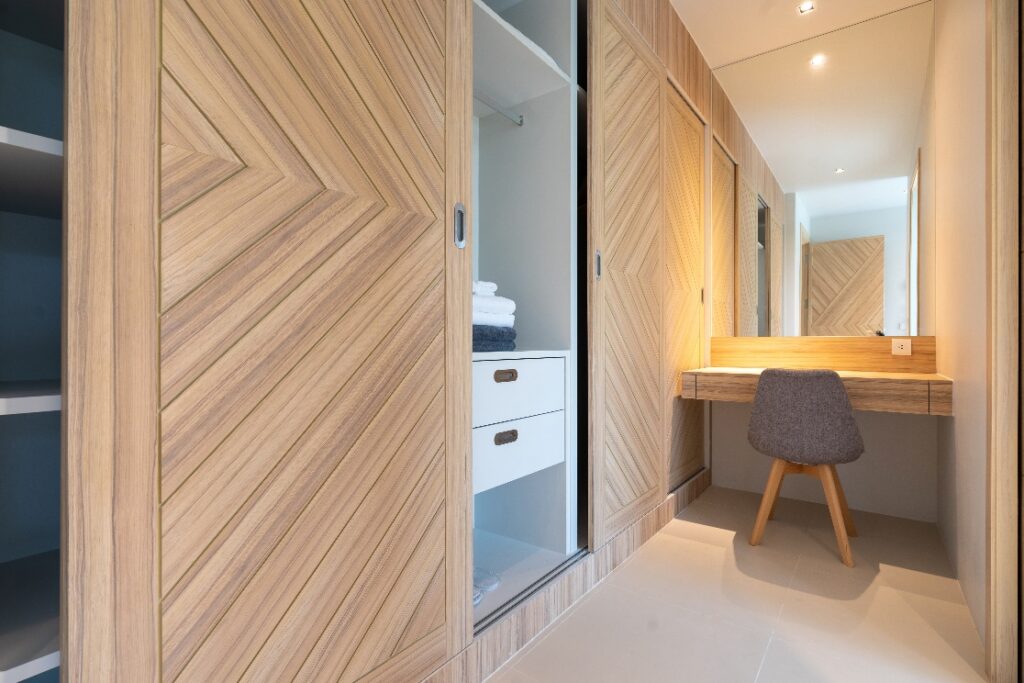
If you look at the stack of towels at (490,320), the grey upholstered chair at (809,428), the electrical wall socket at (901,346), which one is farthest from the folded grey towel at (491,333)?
the electrical wall socket at (901,346)

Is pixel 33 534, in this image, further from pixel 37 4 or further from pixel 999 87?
pixel 999 87

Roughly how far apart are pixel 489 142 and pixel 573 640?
1.81m

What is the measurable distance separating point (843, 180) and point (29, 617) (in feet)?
11.0

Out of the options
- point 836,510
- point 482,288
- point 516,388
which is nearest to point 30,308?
point 482,288

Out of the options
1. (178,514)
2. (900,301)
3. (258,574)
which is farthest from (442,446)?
(900,301)

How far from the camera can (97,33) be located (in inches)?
27.7

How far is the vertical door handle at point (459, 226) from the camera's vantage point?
4.21 ft

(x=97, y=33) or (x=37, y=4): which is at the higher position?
(x=37, y=4)

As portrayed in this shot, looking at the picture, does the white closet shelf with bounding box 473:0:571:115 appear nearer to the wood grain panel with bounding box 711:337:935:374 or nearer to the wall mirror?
the wall mirror

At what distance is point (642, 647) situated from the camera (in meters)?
1.50

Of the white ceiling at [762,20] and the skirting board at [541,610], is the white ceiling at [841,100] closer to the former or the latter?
the white ceiling at [762,20]

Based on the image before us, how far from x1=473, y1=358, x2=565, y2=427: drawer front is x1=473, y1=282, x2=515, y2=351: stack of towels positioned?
9cm

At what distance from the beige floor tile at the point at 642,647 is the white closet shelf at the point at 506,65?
180 cm

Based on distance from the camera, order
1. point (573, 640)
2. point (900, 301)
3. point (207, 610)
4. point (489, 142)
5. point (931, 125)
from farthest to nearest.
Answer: point (900, 301) → point (931, 125) → point (489, 142) → point (573, 640) → point (207, 610)
